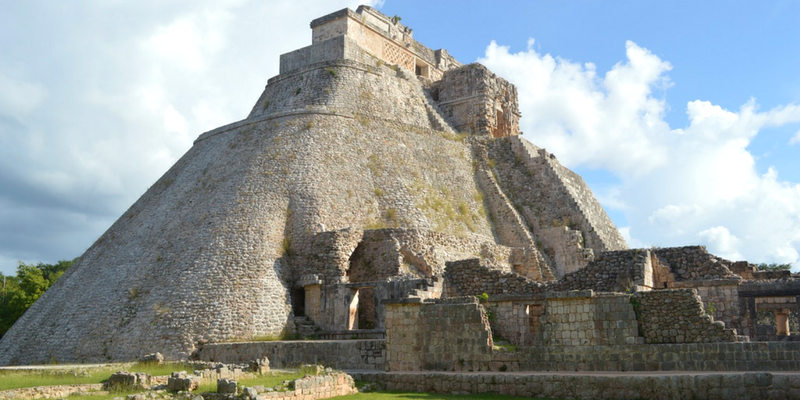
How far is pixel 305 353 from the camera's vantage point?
19.0m

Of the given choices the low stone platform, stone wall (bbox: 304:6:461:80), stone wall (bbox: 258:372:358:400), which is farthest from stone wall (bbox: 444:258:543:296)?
stone wall (bbox: 304:6:461:80)

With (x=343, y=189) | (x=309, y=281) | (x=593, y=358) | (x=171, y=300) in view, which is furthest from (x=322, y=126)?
(x=593, y=358)

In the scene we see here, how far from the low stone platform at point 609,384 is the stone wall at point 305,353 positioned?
2.14m

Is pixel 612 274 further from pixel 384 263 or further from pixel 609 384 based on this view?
pixel 384 263

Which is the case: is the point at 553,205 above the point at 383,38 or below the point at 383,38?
below

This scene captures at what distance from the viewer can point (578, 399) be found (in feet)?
41.4

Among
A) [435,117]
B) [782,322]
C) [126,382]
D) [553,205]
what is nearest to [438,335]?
[126,382]

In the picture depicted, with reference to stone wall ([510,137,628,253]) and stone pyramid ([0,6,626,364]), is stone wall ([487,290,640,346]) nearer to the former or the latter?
stone pyramid ([0,6,626,364])

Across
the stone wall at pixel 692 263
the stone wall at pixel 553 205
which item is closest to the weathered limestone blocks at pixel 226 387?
the stone wall at pixel 692 263

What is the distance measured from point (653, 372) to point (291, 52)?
29038mm

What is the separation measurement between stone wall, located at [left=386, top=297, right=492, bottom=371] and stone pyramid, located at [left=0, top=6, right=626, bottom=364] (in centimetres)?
276

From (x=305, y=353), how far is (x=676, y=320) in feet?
31.0

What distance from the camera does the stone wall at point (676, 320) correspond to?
13.1 m

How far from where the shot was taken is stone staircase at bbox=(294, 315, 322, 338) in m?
22.8
